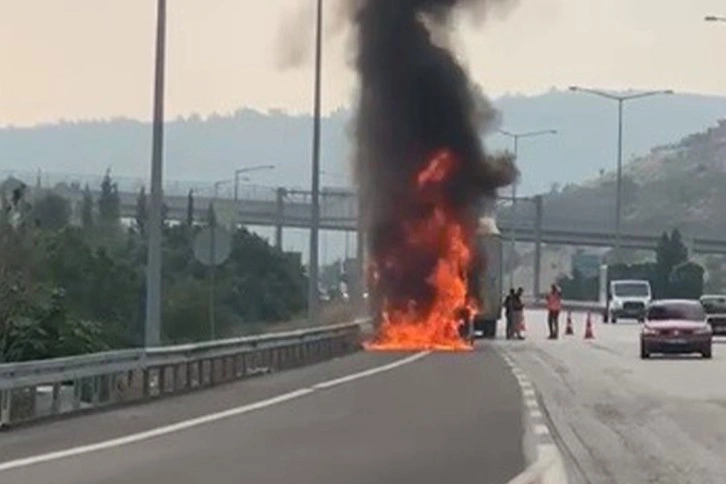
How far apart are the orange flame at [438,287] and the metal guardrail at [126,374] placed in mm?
12333

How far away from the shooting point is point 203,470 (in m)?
17.2

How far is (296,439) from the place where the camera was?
21.1m

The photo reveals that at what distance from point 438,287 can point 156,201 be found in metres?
21.8

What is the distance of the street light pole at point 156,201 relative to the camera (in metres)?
30.4

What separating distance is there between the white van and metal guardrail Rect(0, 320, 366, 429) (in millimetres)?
50475

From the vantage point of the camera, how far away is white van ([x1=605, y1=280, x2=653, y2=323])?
88688 mm

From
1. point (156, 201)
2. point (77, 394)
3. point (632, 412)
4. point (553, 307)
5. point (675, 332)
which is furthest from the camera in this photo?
point (553, 307)

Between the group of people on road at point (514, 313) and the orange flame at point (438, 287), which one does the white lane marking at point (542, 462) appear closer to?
the orange flame at point (438, 287)

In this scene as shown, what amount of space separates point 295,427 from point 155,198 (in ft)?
30.7

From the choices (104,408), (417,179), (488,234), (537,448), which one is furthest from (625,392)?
(488,234)

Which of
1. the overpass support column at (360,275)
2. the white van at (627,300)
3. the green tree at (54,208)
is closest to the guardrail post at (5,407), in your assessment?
the overpass support column at (360,275)

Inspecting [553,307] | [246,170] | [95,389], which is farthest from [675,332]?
[246,170]

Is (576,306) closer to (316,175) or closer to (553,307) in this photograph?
(553,307)

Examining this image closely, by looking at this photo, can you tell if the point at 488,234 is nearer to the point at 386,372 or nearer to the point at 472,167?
the point at 472,167
